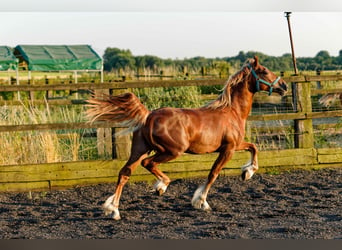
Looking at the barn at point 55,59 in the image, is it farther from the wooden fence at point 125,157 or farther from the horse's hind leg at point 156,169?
the horse's hind leg at point 156,169

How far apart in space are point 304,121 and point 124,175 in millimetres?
4157

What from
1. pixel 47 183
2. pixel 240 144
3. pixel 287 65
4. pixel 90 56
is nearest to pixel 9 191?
pixel 47 183

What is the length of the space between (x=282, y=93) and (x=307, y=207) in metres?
1.43

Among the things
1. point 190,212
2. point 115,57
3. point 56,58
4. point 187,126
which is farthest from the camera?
point 115,57

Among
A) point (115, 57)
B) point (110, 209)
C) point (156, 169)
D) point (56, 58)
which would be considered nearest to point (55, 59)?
point (56, 58)

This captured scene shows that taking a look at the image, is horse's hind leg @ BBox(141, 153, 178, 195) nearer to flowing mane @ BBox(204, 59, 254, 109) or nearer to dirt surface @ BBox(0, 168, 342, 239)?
dirt surface @ BBox(0, 168, 342, 239)

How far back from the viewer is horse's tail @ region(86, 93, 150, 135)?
253 inches

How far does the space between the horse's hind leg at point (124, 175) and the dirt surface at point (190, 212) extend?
0.14m

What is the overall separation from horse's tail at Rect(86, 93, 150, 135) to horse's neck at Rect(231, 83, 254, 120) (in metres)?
1.17

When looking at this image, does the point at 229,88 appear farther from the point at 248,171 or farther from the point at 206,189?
the point at 206,189

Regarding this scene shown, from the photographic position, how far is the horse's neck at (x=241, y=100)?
6.97 m

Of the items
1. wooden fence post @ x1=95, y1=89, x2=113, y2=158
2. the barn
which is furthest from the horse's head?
the barn

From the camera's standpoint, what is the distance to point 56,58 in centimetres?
3912

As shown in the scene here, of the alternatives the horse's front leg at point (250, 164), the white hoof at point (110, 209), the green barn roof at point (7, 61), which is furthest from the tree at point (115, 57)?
the white hoof at point (110, 209)
